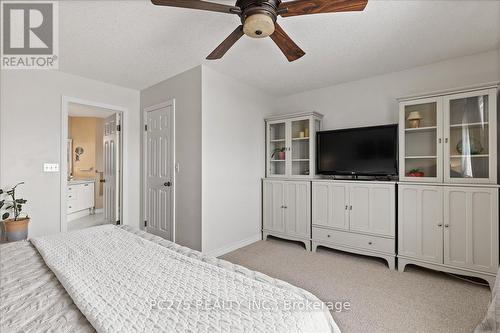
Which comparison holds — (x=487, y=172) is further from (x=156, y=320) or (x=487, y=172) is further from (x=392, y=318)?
(x=156, y=320)

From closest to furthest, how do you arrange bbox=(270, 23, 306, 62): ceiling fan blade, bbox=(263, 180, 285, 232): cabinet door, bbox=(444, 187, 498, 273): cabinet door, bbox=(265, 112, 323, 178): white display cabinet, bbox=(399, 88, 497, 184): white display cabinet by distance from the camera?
1. bbox=(270, 23, 306, 62): ceiling fan blade
2. bbox=(444, 187, 498, 273): cabinet door
3. bbox=(399, 88, 497, 184): white display cabinet
4. bbox=(265, 112, 323, 178): white display cabinet
5. bbox=(263, 180, 285, 232): cabinet door

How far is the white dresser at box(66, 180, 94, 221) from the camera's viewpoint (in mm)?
4902

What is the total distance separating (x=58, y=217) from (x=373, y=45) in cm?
421

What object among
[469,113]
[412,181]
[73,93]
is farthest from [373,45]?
[73,93]

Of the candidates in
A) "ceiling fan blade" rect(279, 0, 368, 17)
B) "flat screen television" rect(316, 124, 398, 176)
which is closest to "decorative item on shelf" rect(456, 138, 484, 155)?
"flat screen television" rect(316, 124, 398, 176)

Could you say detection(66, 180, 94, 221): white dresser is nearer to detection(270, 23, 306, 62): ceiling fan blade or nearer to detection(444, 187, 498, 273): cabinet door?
detection(270, 23, 306, 62): ceiling fan blade

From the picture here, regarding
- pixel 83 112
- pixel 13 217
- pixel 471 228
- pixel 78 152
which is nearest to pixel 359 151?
pixel 471 228

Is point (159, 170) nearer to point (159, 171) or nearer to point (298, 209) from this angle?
point (159, 171)

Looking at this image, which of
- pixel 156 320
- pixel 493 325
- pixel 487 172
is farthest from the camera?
pixel 487 172

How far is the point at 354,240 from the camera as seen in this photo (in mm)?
3078

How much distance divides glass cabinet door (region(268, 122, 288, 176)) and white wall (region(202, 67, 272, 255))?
0.14 m

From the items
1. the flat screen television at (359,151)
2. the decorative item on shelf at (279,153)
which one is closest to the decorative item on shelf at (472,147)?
the flat screen television at (359,151)

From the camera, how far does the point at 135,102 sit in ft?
13.0

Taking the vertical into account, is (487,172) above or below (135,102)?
below
